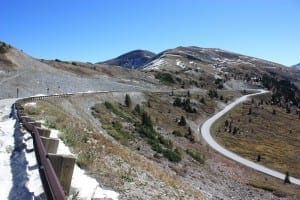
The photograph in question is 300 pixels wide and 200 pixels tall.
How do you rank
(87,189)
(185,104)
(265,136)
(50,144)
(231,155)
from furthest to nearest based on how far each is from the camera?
(185,104)
(265,136)
(231,155)
(50,144)
(87,189)

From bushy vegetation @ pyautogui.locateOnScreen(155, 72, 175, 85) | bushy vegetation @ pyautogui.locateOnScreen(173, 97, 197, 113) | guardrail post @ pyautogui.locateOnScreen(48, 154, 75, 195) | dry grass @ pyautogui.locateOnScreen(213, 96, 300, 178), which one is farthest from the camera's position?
bushy vegetation @ pyautogui.locateOnScreen(155, 72, 175, 85)

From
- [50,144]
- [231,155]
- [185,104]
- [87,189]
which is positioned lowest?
[231,155]

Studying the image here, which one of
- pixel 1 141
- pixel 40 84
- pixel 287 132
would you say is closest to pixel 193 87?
pixel 287 132

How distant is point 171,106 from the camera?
92.2m

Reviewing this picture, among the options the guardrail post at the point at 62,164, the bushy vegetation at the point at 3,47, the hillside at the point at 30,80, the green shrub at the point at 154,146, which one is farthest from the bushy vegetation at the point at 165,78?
the guardrail post at the point at 62,164

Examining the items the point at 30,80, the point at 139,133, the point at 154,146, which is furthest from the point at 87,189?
the point at 30,80

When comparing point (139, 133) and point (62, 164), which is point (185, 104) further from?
point (62, 164)

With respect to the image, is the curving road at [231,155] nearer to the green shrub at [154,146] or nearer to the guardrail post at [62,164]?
the green shrub at [154,146]

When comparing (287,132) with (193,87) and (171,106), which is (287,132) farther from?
(193,87)

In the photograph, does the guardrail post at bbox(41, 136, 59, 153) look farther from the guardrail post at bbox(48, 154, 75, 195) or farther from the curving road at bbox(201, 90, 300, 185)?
the curving road at bbox(201, 90, 300, 185)

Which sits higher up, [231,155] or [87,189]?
[87,189]

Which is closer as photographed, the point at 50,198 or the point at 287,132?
the point at 50,198

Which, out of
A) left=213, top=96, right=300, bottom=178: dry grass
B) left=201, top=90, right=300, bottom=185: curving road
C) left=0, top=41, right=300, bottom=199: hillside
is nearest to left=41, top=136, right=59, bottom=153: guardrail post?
left=0, top=41, right=300, bottom=199: hillside

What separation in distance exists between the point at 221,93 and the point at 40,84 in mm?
84825
